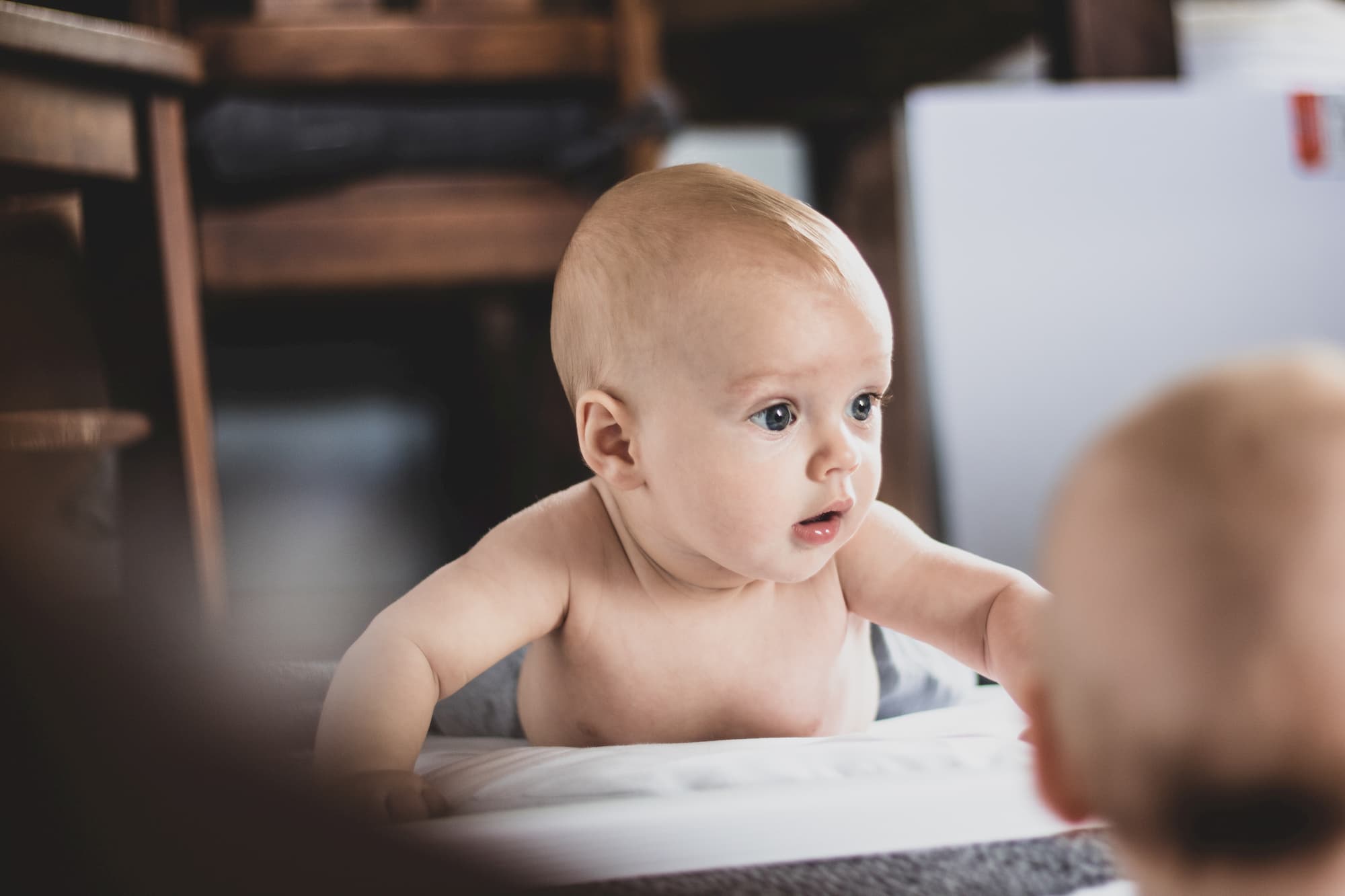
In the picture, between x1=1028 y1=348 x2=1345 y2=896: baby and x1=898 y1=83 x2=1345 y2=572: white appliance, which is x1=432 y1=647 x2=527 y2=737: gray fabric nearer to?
x1=1028 y1=348 x2=1345 y2=896: baby

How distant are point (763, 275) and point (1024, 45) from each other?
213 cm

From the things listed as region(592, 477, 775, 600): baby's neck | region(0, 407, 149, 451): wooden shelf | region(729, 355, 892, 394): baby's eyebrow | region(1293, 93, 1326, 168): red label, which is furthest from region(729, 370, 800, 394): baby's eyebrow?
region(1293, 93, 1326, 168): red label

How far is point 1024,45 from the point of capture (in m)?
2.39

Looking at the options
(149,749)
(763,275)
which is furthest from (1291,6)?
(149,749)

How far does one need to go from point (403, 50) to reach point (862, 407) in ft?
3.30

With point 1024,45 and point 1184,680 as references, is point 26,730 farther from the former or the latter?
point 1024,45

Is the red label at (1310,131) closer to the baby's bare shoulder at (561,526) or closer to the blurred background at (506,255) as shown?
the blurred background at (506,255)

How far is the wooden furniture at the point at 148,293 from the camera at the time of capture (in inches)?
38.1

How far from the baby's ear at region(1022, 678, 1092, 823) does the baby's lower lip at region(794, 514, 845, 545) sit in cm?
27

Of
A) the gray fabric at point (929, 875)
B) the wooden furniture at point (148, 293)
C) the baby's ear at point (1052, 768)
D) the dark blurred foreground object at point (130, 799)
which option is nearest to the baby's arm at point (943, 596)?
the gray fabric at point (929, 875)

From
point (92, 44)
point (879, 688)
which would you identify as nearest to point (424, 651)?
point (879, 688)

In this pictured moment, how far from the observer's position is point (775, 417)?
0.52 meters

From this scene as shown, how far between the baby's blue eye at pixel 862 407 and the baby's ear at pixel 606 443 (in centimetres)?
11

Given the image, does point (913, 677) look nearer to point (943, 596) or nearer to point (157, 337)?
point (943, 596)
